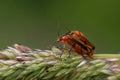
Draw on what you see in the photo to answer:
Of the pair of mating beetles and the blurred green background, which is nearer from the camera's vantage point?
the pair of mating beetles

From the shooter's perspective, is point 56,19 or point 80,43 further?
point 56,19

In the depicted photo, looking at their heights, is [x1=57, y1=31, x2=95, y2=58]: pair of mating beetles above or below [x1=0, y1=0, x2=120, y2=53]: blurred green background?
below

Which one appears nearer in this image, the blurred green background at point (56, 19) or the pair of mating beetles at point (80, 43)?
the pair of mating beetles at point (80, 43)

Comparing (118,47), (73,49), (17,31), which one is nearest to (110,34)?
(118,47)

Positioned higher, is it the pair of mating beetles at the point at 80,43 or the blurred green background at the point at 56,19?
the blurred green background at the point at 56,19

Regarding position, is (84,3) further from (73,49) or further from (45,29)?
(73,49)
